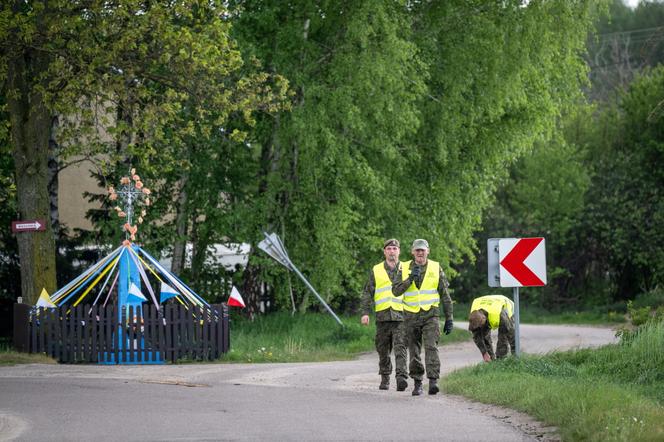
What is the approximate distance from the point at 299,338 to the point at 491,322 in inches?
349

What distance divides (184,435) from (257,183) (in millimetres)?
18796

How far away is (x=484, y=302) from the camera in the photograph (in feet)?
55.3

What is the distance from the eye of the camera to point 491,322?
1664cm

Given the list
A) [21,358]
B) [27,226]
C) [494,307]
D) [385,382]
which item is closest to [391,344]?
[385,382]

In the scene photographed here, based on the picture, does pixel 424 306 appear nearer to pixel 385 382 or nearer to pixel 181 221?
pixel 385 382

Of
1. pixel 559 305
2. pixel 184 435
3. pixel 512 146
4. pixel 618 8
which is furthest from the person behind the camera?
pixel 618 8

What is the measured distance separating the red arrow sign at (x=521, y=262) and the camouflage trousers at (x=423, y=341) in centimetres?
141

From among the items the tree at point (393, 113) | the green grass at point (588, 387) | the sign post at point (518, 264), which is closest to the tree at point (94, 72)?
the tree at point (393, 113)

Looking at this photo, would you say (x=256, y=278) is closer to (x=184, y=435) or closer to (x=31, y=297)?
(x=31, y=297)

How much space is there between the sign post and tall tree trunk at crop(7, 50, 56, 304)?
31.9 ft

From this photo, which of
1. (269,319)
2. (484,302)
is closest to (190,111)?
(269,319)

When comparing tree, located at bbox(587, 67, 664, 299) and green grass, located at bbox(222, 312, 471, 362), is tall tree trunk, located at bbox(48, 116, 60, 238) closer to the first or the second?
green grass, located at bbox(222, 312, 471, 362)

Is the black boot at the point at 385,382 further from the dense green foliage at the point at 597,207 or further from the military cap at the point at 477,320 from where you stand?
the dense green foliage at the point at 597,207

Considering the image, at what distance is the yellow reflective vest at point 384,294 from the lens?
14664mm
